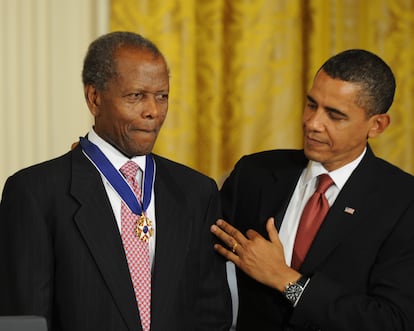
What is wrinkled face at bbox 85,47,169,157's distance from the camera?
6.20ft

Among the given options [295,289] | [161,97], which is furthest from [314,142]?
[161,97]

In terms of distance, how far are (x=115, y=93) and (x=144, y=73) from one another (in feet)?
0.27

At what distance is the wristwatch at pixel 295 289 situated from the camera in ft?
7.02

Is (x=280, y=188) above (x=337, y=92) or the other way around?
the other way around

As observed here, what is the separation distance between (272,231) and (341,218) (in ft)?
0.64

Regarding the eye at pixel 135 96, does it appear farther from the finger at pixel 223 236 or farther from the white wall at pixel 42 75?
the white wall at pixel 42 75

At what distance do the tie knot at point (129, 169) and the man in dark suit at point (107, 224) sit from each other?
0.01m

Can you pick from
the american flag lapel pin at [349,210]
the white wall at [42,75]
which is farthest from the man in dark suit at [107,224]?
the white wall at [42,75]

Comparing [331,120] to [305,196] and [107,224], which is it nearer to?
[305,196]

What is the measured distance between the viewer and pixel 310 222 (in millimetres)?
2256

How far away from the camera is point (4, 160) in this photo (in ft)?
10.3

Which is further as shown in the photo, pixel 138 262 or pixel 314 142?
pixel 314 142

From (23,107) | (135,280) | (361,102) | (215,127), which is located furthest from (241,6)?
(135,280)

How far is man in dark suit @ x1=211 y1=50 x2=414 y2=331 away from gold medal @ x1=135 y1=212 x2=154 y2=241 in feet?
1.00
